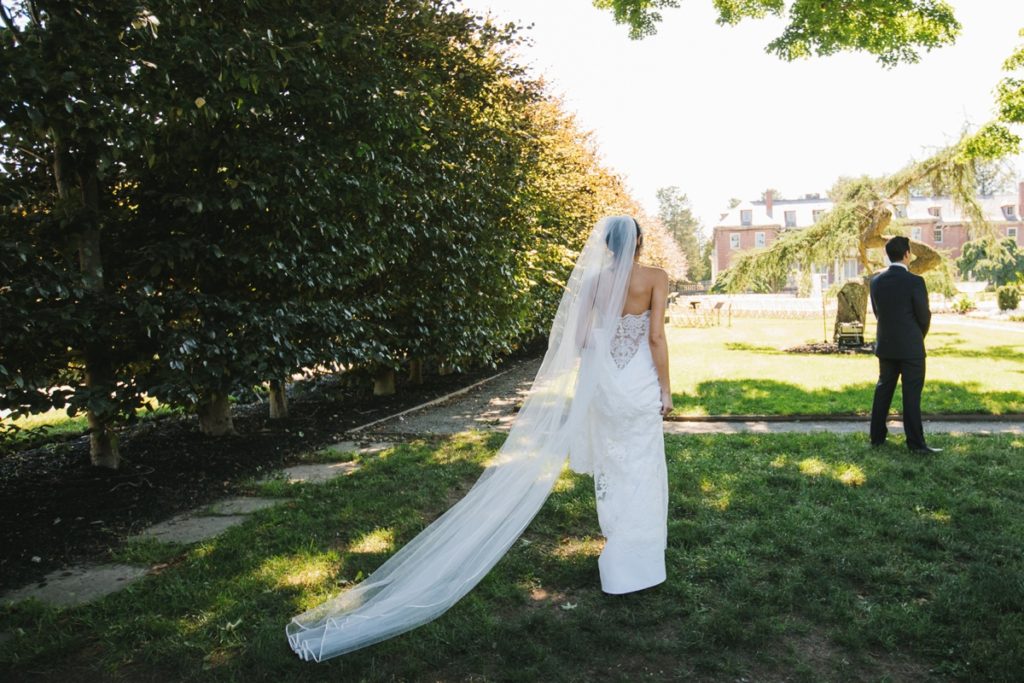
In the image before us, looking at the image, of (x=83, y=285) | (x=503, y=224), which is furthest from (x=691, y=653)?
(x=503, y=224)

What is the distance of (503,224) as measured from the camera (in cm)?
1115

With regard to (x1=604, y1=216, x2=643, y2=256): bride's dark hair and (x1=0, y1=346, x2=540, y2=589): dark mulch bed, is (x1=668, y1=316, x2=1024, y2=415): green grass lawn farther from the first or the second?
(x1=604, y1=216, x2=643, y2=256): bride's dark hair

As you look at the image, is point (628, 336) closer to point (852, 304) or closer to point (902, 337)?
point (902, 337)

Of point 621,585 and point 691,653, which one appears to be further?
point 621,585

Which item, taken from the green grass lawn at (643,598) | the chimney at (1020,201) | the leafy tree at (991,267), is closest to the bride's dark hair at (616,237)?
the green grass lawn at (643,598)

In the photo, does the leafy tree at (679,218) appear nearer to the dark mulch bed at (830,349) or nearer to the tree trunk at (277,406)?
the dark mulch bed at (830,349)

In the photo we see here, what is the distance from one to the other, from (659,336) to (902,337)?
3.91 m

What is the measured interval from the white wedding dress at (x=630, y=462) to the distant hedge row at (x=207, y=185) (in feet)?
10.4

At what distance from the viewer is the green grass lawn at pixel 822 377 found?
950 centimetres

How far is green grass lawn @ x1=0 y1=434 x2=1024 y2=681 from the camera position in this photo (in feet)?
10.4

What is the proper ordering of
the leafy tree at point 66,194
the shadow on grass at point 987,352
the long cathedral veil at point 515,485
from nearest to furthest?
1. the long cathedral veil at point 515,485
2. the leafy tree at point 66,194
3. the shadow on grass at point 987,352

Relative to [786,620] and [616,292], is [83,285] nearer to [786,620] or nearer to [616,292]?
[616,292]

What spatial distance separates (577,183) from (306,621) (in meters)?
14.9

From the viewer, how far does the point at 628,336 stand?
4.23 metres
